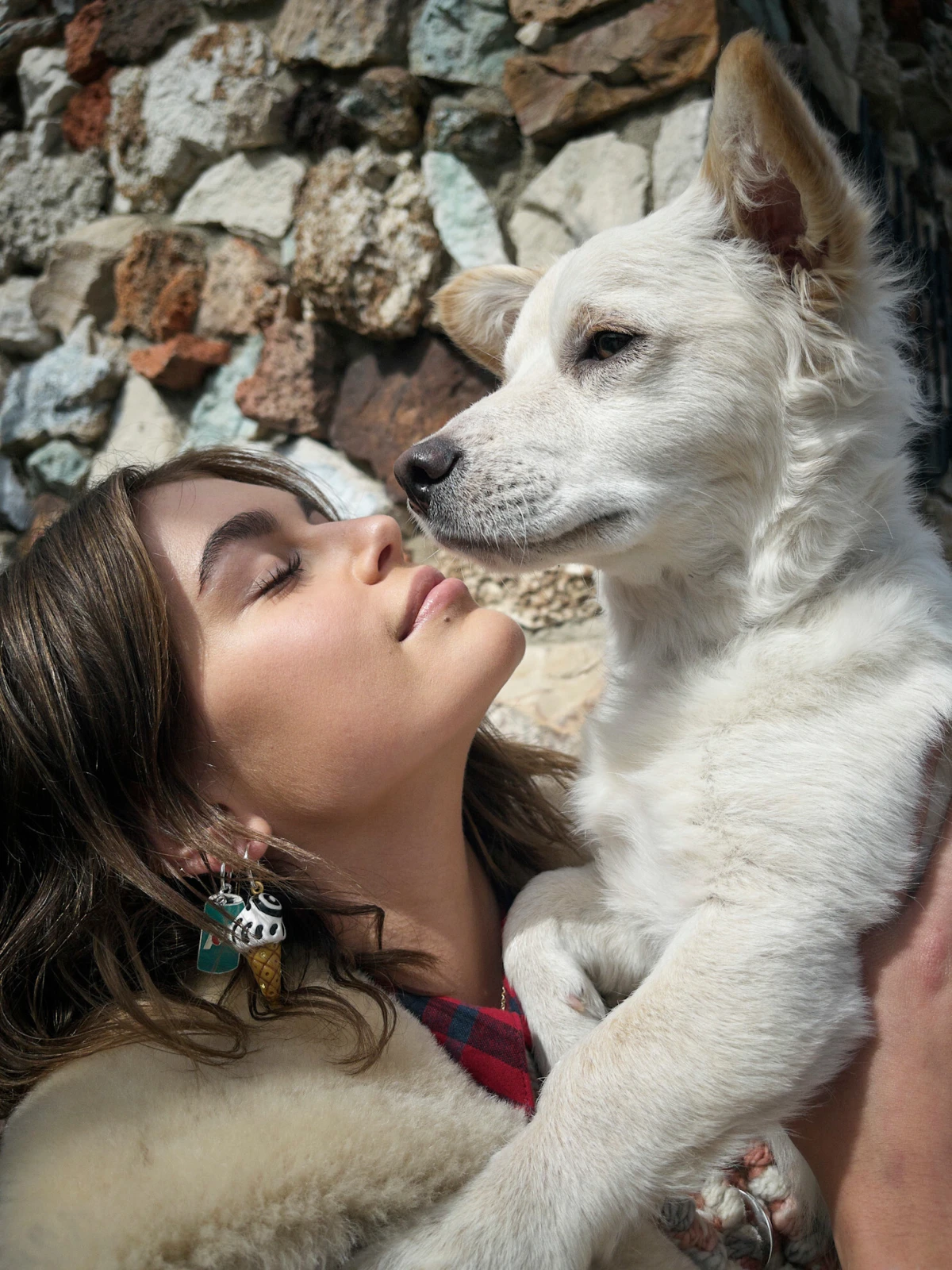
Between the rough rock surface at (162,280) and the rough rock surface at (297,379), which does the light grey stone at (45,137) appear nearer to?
the rough rock surface at (162,280)

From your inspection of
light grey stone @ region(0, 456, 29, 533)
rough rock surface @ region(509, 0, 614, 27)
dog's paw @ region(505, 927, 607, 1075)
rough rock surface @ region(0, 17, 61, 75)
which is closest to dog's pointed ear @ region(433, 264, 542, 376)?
rough rock surface @ region(509, 0, 614, 27)

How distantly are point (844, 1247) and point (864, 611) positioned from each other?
833 millimetres

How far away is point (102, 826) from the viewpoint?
1240mm

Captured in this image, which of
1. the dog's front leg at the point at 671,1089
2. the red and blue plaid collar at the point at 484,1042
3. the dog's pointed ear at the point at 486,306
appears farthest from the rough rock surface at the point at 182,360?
the dog's front leg at the point at 671,1089

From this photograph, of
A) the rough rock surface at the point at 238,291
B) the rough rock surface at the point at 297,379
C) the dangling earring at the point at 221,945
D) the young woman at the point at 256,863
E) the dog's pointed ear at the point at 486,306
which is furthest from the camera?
the rough rock surface at the point at 238,291

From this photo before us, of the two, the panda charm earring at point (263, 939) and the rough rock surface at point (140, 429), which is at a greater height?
the panda charm earring at point (263, 939)

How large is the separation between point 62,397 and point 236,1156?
3289 millimetres

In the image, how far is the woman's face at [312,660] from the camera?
4.08ft

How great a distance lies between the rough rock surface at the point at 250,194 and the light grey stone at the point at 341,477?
2.44ft

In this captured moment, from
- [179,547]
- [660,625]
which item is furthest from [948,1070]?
[179,547]

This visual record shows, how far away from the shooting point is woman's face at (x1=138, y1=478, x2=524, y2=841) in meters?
1.24

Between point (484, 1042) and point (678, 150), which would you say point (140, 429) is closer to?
point (678, 150)

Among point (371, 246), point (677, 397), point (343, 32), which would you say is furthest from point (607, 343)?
point (343, 32)

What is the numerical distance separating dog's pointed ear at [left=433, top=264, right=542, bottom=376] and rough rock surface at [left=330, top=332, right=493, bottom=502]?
76 centimetres
